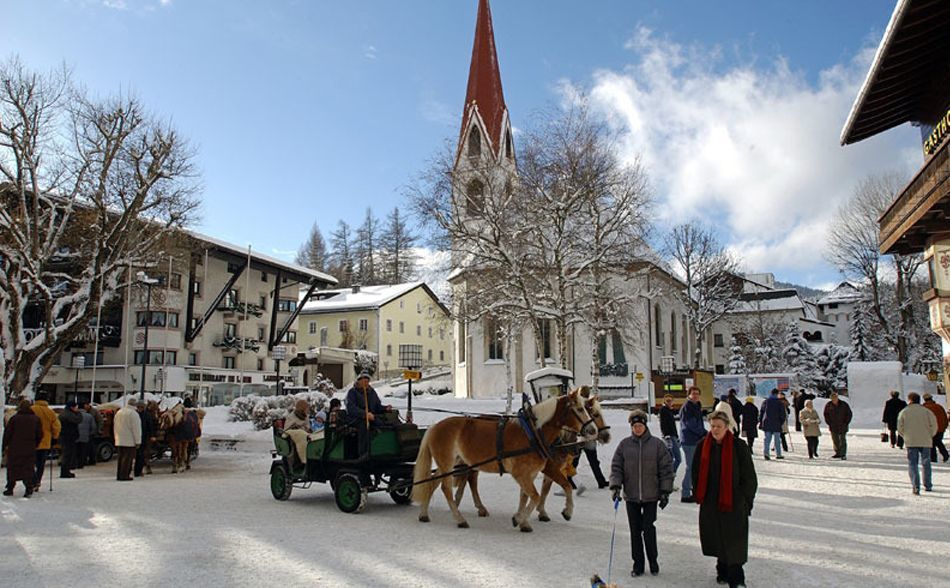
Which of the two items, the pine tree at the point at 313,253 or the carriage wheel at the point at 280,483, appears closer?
the carriage wheel at the point at 280,483

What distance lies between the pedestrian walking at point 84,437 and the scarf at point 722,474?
15096 mm

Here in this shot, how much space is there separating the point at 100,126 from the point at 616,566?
2867cm

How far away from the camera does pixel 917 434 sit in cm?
1238

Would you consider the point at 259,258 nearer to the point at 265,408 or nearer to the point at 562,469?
the point at 265,408

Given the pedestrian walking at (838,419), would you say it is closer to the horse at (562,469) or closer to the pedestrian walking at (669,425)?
the pedestrian walking at (669,425)

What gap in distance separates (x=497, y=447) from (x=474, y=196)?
25015 mm

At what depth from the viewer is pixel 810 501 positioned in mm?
12156

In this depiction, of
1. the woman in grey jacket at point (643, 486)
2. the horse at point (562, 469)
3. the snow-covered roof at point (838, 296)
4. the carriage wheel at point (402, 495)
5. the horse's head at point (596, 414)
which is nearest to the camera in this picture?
the woman in grey jacket at point (643, 486)

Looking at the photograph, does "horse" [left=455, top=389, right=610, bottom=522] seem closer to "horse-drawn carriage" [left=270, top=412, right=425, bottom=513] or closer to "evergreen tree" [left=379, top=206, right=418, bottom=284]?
"horse-drawn carriage" [left=270, top=412, right=425, bottom=513]

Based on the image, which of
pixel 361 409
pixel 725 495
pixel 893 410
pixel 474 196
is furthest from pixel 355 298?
pixel 725 495

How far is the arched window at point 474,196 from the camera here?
108 feet

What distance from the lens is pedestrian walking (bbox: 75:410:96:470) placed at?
17453 mm

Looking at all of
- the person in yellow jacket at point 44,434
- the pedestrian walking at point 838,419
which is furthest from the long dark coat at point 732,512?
the pedestrian walking at point 838,419

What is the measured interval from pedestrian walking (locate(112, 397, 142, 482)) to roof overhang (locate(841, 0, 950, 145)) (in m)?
18.6
